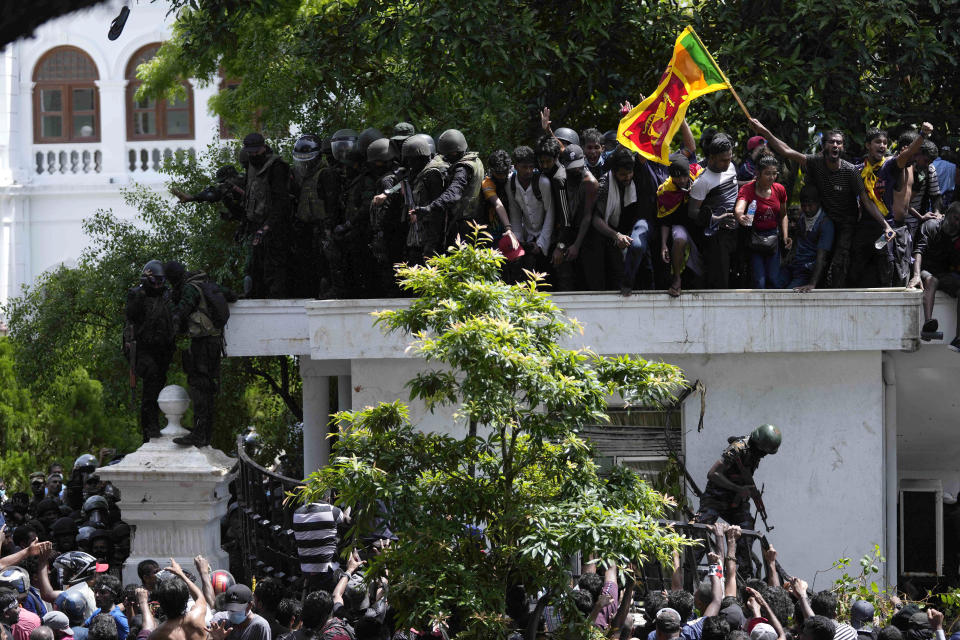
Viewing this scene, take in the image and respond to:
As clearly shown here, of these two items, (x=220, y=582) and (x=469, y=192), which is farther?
(x=469, y=192)

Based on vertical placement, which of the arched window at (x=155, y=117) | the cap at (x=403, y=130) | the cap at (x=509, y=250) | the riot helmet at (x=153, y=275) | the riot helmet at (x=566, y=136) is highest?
the arched window at (x=155, y=117)

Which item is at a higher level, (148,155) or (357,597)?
(148,155)

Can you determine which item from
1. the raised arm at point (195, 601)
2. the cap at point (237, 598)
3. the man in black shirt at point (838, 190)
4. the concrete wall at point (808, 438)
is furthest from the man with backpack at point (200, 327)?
the man in black shirt at point (838, 190)

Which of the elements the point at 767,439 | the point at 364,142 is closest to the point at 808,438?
the point at 767,439

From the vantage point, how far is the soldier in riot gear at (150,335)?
12.3m

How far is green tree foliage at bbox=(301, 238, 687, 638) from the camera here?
25.7 ft

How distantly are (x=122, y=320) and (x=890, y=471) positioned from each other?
454 inches

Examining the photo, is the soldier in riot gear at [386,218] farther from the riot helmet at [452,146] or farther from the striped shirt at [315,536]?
the striped shirt at [315,536]

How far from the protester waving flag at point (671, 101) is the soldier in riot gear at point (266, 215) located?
3338 millimetres

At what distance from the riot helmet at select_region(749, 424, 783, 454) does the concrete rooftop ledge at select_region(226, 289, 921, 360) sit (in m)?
1.12

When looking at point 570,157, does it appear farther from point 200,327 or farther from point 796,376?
point 200,327

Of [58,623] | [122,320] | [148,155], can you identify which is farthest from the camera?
[148,155]

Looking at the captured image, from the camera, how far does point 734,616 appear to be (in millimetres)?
8492

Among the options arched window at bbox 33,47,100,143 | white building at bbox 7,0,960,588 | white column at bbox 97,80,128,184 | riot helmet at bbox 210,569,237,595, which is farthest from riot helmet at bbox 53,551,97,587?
arched window at bbox 33,47,100,143
